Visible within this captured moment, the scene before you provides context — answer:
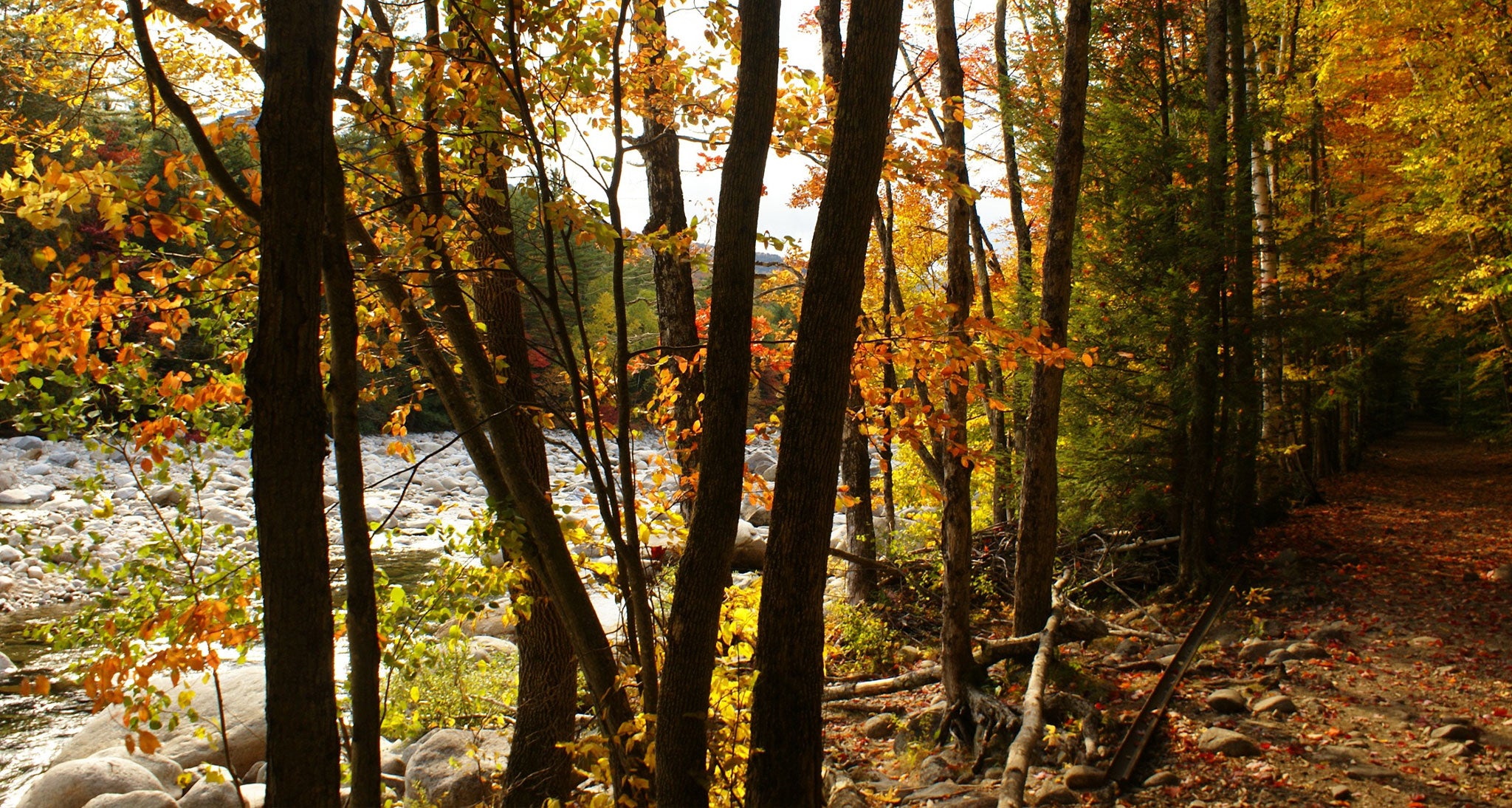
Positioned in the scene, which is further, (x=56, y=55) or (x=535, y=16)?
(x=56, y=55)

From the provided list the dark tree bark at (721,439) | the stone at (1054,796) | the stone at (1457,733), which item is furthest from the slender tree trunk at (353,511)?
the stone at (1457,733)

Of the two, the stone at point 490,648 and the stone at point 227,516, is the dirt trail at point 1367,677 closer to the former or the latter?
the stone at point 490,648

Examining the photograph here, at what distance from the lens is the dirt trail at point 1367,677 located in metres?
4.19

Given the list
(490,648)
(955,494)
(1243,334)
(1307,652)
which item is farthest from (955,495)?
(490,648)

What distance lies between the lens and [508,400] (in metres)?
3.81

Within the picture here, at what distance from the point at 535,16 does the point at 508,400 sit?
1669 mm

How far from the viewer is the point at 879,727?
6.29m

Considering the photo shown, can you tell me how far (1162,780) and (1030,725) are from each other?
759mm

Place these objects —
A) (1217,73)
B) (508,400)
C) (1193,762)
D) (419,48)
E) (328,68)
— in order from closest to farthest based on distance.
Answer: (328,68), (419,48), (508,400), (1193,762), (1217,73)

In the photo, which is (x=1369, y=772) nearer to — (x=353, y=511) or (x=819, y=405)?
(x=819, y=405)

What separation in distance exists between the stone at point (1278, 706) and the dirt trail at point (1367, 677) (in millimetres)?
41

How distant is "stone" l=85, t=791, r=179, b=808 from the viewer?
17.8 feet

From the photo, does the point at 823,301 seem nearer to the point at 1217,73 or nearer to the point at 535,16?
the point at 535,16

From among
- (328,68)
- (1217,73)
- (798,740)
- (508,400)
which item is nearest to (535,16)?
(328,68)
